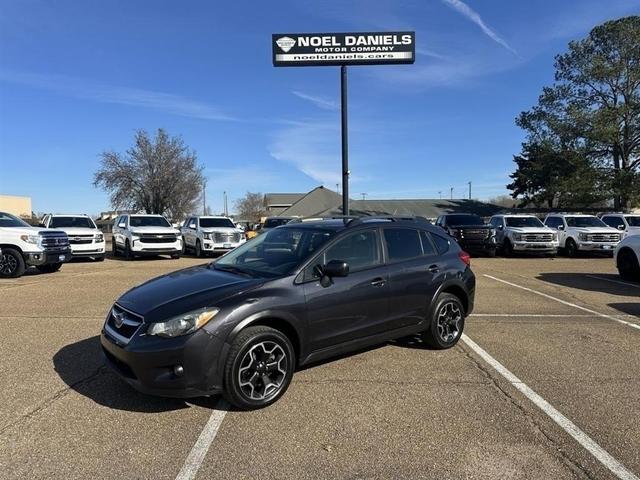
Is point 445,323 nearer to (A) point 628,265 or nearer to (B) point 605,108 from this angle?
(A) point 628,265

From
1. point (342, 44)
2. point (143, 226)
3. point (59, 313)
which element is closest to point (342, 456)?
point (59, 313)

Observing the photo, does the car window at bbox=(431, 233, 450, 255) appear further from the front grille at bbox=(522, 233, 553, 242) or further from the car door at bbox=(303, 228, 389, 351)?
the front grille at bbox=(522, 233, 553, 242)

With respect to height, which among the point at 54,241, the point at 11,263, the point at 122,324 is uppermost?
the point at 54,241

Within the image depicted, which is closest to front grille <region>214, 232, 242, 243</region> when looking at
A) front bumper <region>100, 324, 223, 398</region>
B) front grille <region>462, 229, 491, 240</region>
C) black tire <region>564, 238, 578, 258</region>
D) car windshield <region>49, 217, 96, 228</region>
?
car windshield <region>49, 217, 96, 228</region>

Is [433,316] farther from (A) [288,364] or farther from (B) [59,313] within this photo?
(B) [59,313]

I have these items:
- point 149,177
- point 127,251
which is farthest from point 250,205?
point 127,251

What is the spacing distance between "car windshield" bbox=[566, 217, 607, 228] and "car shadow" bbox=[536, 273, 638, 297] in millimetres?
8133

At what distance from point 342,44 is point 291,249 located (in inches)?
931

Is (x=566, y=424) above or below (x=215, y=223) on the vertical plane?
below

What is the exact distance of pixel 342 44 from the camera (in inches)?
1033

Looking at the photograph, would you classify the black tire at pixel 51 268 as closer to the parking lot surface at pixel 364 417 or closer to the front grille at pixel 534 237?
the parking lot surface at pixel 364 417

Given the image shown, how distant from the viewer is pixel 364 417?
159 inches

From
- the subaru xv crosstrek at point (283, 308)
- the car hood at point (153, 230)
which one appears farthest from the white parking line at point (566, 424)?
the car hood at point (153, 230)

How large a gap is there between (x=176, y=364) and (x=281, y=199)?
86.9 meters
